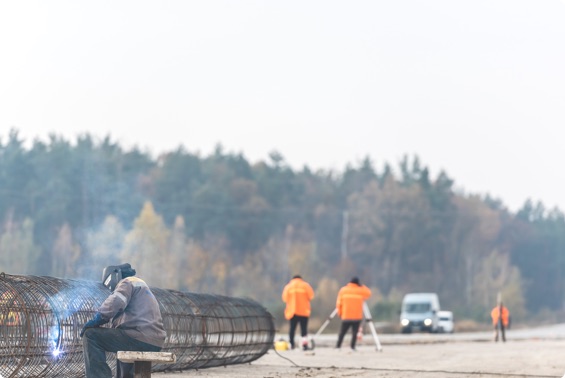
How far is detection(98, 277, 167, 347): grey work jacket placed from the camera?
14766mm

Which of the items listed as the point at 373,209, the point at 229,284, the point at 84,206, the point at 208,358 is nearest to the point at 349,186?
the point at 373,209

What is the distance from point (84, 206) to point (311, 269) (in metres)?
24.9

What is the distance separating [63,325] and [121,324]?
1830 mm

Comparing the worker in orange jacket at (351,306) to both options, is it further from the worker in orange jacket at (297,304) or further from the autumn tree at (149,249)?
the autumn tree at (149,249)

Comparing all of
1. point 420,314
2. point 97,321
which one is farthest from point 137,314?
point 420,314

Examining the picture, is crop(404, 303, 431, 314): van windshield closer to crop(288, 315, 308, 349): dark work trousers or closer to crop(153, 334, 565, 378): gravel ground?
crop(288, 315, 308, 349): dark work trousers

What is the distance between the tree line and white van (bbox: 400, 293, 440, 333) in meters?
24.3

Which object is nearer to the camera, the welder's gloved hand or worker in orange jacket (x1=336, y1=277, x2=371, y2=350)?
the welder's gloved hand

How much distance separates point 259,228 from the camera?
424ft

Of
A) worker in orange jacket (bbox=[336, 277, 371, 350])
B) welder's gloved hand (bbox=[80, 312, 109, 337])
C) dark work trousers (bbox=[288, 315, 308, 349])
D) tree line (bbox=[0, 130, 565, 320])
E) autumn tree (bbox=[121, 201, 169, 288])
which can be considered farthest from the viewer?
tree line (bbox=[0, 130, 565, 320])

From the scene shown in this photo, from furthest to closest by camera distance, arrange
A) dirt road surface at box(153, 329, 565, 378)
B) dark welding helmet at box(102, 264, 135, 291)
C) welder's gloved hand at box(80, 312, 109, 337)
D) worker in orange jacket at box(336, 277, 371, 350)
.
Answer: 1. worker in orange jacket at box(336, 277, 371, 350)
2. dirt road surface at box(153, 329, 565, 378)
3. dark welding helmet at box(102, 264, 135, 291)
4. welder's gloved hand at box(80, 312, 109, 337)

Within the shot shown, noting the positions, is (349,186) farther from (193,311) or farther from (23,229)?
(193,311)

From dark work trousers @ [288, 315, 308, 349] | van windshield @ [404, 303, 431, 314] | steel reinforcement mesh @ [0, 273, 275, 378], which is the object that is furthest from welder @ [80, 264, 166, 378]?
van windshield @ [404, 303, 431, 314]

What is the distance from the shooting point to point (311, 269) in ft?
413
